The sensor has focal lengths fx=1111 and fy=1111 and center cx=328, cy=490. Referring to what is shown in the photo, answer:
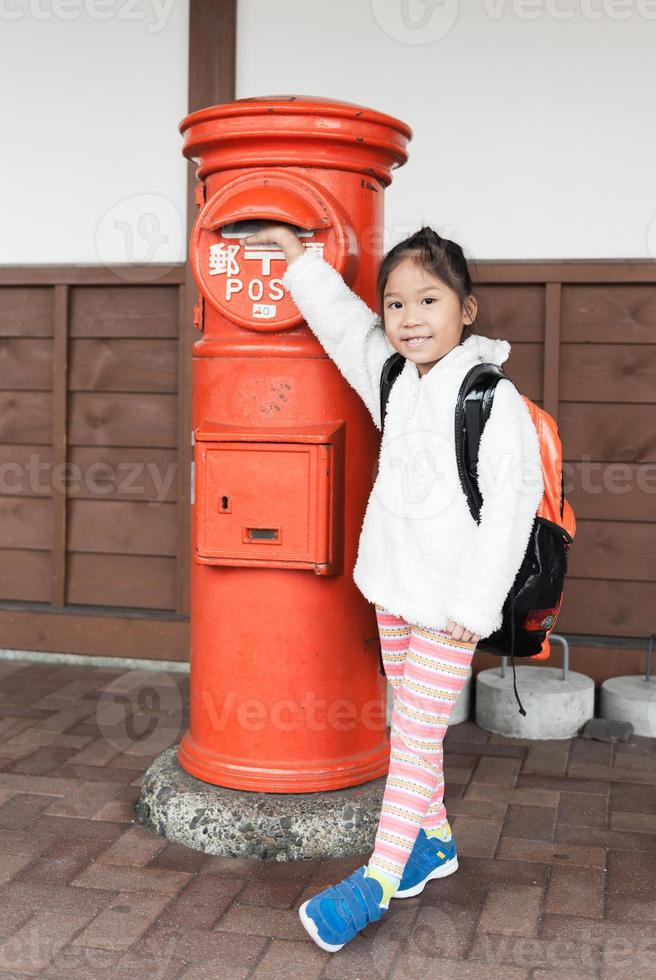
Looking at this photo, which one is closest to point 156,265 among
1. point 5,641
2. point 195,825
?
point 5,641

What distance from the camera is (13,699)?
4418mm

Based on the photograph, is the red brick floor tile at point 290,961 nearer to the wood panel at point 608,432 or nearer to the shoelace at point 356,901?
the shoelace at point 356,901

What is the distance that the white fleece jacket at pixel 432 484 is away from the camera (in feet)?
8.18

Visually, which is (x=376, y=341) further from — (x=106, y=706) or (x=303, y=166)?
(x=106, y=706)

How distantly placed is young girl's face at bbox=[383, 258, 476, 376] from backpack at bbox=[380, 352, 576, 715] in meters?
0.12

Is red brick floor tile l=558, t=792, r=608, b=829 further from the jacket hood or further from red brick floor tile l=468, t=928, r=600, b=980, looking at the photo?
the jacket hood

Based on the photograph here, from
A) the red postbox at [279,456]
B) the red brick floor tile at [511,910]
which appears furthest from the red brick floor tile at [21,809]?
the red brick floor tile at [511,910]

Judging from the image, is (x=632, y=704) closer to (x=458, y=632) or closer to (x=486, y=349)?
(x=458, y=632)

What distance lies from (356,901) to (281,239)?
1.60 metres

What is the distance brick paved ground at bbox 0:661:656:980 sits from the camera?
244cm

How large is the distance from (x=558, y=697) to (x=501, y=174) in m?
2.04

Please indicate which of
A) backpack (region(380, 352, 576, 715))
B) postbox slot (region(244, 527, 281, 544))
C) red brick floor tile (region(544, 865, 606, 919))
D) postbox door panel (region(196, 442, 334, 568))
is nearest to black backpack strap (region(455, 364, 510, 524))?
backpack (region(380, 352, 576, 715))

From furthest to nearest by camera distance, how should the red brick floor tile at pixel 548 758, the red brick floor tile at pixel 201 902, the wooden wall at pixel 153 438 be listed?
1. the wooden wall at pixel 153 438
2. the red brick floor tile at pixel 548 758
3. the red brick floor tile at pixel 201 902

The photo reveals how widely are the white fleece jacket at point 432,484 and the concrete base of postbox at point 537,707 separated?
1.51 metres
